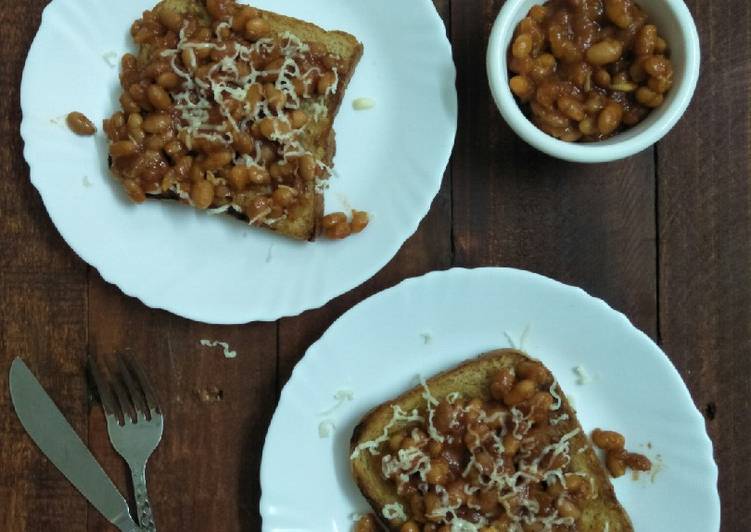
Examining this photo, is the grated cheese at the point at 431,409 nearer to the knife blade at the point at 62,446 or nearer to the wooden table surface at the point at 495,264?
the wooden table surface at the point at 495,264

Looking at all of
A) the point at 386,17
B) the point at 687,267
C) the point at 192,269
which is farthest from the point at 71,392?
the point at 687,267

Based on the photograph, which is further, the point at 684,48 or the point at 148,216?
the point at 148,216

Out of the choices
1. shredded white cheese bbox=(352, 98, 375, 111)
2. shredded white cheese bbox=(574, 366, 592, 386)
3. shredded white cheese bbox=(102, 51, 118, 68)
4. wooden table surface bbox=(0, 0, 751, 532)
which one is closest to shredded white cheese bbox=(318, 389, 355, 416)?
wooden table surface bbox=(0, 0, 751, 532)

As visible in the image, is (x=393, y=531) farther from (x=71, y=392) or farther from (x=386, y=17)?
(x=386, y=17)

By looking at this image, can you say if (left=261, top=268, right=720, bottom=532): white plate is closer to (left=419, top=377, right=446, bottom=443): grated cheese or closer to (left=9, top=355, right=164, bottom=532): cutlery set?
(left=419, top=377, right=446, bottom=443): grated cheese

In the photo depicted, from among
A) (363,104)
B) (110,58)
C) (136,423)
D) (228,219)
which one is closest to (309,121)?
(363,104)

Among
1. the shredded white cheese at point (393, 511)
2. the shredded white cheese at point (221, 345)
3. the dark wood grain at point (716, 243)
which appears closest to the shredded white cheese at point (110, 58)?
the shredded white cheese at point (221, 345)

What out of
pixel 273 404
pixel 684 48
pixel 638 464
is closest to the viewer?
pixel 684 48
